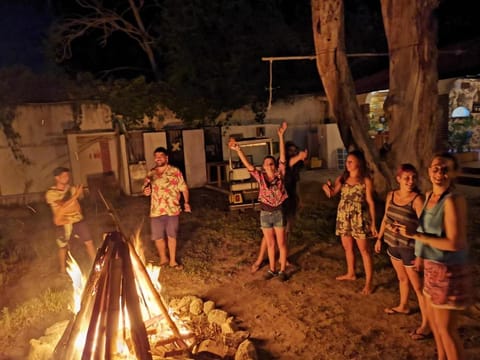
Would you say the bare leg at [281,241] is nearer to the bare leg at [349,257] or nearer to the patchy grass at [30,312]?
the bare leg at [349,257]

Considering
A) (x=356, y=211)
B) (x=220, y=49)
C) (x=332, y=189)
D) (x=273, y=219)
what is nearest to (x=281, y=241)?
(x=273, y=219)

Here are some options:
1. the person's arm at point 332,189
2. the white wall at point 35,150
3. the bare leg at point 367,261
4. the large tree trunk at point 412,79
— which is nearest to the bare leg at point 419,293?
the bare leg at point 367,261

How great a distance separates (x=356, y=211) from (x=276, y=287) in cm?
155

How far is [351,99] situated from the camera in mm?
7547

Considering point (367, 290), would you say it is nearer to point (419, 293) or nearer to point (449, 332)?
point (419, 293)

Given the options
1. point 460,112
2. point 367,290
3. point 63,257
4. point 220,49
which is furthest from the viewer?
point 220,49

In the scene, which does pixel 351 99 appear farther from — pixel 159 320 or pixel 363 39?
pixel 363 39

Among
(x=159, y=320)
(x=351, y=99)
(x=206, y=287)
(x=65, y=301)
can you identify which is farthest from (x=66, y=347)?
(x=351, y=99)

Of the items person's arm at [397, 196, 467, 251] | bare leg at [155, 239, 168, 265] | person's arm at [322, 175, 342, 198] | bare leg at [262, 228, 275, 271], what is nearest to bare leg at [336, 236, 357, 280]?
person's arm at [322, 175, 342, 198]

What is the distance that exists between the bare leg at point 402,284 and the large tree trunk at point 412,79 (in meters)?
2.91

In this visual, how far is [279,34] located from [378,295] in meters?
12.5

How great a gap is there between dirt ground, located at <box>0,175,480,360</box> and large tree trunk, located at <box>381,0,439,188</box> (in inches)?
74.7

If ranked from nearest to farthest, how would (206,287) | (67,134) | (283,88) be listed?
(206,287) → (67,134) → (283,88)

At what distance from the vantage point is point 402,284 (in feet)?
15.0
